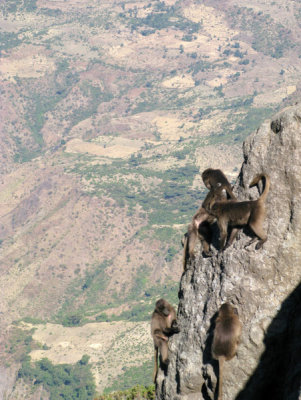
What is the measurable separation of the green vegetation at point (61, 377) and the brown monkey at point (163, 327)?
7709 centimetres

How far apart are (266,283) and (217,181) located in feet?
9.20

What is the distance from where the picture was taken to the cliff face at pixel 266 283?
11.8m

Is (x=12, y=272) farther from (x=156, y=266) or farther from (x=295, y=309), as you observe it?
(x=295, y=309)

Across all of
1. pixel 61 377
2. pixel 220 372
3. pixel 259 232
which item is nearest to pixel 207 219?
pixel 259 232

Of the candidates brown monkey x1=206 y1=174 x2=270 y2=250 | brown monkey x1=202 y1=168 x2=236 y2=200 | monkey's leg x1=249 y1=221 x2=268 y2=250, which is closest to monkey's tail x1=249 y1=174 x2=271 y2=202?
brown monkey x1=206 y1=174 x2=270 y2=250

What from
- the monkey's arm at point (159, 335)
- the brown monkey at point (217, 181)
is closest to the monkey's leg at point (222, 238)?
the brown monkey at point (217, 181)

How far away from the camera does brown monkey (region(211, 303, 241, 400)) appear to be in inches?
463

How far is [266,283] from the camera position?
1190cm

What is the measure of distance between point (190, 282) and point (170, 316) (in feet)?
3.78

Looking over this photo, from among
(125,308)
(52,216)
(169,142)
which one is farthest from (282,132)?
(169,142)

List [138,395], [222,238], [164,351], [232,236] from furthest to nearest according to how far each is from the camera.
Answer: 1. [138,395]
2. [164,351]
3. [222,238]
4. [232,236]

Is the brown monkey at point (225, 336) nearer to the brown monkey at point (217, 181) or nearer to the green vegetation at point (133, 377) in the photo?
the brown monkey at point (217, 181)

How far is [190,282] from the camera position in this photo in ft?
44.2

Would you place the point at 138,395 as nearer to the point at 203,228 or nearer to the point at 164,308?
the point at 164,308
